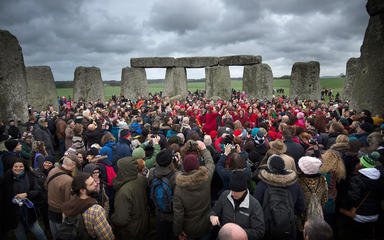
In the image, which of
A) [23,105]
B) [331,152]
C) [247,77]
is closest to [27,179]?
[331,152]

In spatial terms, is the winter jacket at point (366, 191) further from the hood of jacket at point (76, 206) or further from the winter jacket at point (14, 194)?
the winter jacket at point (14, 194)

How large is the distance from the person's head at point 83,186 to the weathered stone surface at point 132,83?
833 inches

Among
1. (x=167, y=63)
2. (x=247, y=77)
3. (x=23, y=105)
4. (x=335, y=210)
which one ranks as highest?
(x=167, y=63)

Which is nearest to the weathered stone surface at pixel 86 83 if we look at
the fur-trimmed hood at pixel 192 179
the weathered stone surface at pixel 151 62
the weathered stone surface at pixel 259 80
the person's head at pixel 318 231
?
the weathered stone surface at pixel 151 62

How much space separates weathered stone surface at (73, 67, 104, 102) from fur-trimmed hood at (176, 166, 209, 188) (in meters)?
20.3

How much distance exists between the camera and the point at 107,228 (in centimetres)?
300

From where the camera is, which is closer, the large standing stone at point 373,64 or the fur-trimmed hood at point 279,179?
the fur-trimmed hood at point 279,179

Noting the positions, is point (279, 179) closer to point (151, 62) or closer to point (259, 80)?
point (259, 80)

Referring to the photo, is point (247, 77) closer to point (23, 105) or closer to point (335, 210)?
point (23, 105)

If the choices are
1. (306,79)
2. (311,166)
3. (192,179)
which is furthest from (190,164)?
(306,79)

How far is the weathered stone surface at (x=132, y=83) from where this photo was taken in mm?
23750

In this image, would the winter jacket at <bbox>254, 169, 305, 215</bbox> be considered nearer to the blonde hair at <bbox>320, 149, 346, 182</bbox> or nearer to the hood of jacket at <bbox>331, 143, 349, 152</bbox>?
the blonde hair at <bbox>320, 149, 346, 182</bbox>

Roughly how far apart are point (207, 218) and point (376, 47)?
8854 mm

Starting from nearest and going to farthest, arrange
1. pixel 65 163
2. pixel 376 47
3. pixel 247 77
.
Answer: pixel 65 163
pixel 376 47
pixel 247 77
